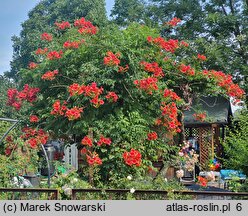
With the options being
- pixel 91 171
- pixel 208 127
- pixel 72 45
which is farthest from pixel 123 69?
pixel 208 127

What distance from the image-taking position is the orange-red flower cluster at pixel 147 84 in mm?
5858

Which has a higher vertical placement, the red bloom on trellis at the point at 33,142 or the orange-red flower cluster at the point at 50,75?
the orange-red flower cluster at the point at 50,75

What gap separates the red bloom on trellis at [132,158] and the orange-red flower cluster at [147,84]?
91 cm

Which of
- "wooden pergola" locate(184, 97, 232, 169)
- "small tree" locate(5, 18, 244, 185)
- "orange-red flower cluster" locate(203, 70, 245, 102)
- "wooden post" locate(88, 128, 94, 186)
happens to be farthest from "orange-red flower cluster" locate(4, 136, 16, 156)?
"wooden pergola" locate(184, 97, 232, 169)

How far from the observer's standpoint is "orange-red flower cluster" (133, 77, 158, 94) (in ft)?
19.2

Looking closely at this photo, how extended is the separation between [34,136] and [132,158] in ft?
5.63

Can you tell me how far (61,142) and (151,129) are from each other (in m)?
1.53

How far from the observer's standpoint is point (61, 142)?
22.5 feet

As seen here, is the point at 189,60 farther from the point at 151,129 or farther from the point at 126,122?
the point at 126,122

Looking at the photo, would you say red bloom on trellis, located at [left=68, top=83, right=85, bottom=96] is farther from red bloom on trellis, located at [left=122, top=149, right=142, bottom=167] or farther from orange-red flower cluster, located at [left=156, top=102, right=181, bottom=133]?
orange-red flower cluster, located at [left=156, top=102, right=181, bottom=133]

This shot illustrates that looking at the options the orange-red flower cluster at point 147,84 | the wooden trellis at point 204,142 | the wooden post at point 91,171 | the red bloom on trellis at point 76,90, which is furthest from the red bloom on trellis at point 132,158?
the wooden trellis at point 204,142

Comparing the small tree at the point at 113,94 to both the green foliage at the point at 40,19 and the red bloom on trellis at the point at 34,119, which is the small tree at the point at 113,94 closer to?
the red bloom on trellis at the point at 34,119

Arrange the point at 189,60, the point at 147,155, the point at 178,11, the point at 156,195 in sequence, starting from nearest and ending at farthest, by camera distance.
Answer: the point at 156,195
the point at 147,155
the point at 189,60
the point at 178,11

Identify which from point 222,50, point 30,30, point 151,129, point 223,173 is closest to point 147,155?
point 151,129
